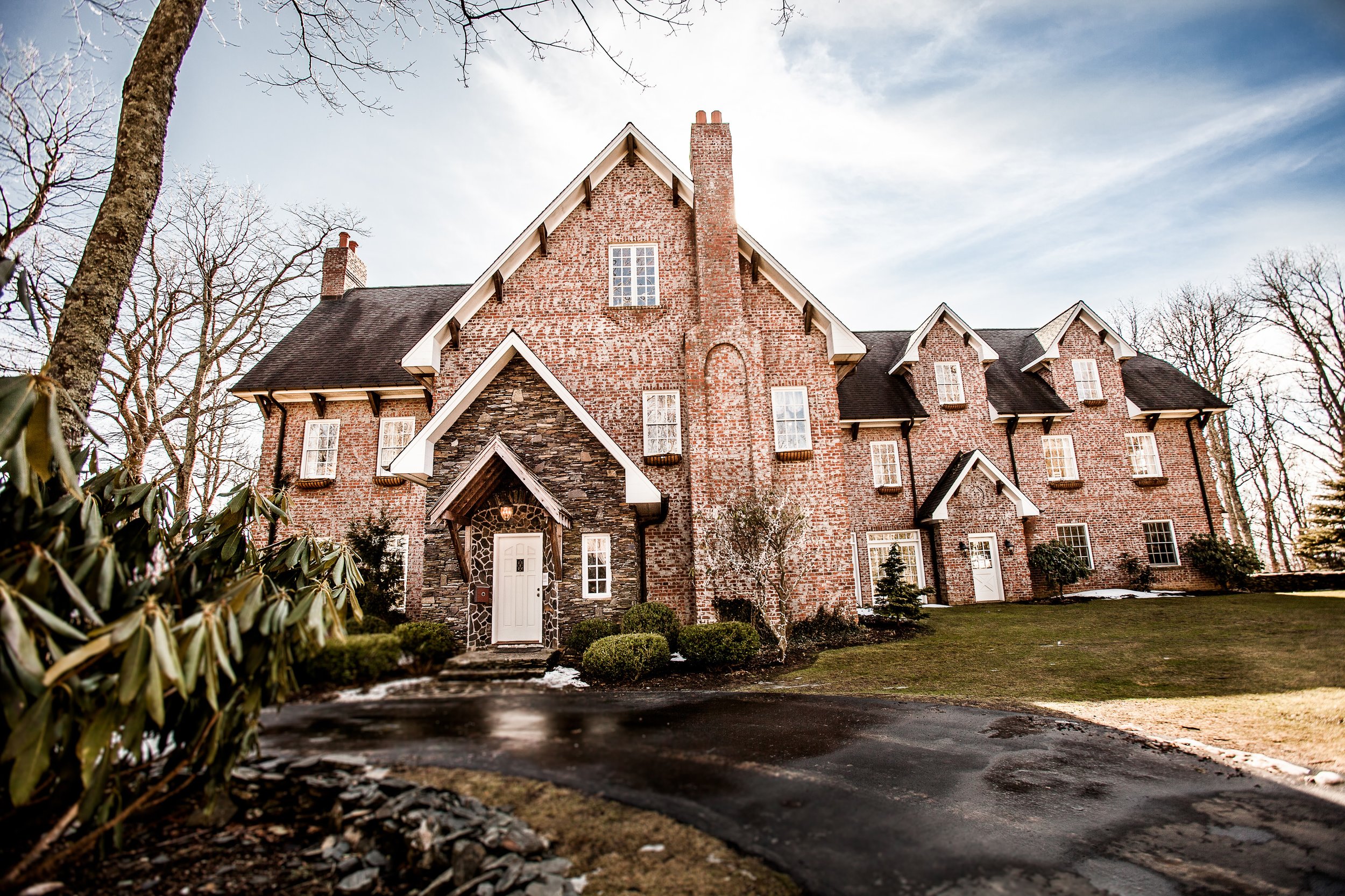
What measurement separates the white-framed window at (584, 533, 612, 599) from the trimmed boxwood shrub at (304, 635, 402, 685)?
20.9ft

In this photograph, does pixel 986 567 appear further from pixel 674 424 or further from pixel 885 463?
pixel 674 424

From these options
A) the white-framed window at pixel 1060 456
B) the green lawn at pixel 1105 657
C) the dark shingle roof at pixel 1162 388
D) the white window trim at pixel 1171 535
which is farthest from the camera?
the dark shingle roof at pixel 1162 388

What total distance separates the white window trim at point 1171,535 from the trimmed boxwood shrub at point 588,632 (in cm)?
2054

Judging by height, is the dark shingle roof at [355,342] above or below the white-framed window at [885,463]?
above

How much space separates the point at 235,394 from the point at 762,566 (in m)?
16.4

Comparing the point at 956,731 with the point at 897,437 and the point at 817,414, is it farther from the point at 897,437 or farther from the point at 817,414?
the point at 897,437

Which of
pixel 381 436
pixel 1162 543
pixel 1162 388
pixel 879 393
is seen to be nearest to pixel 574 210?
pixel 381 436

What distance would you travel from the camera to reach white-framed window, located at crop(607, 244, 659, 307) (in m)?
14.8

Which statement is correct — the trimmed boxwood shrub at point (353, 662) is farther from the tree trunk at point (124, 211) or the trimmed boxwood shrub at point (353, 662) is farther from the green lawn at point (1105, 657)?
the green lawn at point (1105, 657)

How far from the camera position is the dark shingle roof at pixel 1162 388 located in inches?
832

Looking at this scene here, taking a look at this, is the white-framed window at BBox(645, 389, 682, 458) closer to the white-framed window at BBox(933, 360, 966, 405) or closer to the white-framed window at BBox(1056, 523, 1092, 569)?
the white-framed window at BBox(933, 360, 966, 405)

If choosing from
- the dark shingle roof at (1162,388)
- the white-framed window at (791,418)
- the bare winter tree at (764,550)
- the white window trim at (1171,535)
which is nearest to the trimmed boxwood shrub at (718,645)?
the bare winter tree at (764,550)

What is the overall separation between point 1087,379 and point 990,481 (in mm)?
6983

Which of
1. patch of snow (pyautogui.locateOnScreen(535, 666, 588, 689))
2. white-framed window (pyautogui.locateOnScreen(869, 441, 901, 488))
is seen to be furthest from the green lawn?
white-framed window (pyautogui.locateOnScreen(869, 441, 901, 488))
